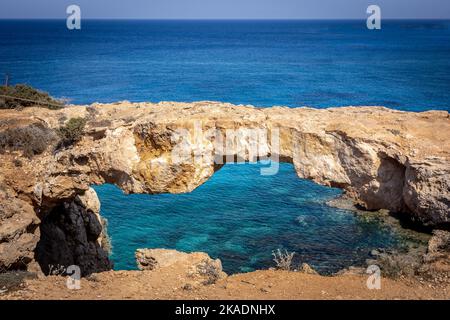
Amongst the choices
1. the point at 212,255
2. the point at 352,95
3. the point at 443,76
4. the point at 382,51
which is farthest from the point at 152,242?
the point at 382,51

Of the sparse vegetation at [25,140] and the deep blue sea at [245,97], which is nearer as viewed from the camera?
the sparse vegetation at [25,140]

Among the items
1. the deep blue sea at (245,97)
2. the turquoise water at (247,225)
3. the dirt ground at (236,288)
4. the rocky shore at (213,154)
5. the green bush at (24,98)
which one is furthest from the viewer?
the deep blue sea at (245,97)

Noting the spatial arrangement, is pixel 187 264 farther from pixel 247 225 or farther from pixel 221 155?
pixel 247 225

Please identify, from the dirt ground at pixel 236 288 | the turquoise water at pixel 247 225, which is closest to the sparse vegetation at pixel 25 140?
the dirt ground at pixel 236 288

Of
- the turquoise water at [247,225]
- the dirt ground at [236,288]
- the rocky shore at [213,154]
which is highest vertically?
the rocky shore at [213,154]

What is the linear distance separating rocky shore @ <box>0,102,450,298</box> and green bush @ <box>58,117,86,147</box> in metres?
0.11

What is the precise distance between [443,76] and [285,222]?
171 feet

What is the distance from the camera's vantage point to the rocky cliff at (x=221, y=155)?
1393 cm

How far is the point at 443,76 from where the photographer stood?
6562 cm

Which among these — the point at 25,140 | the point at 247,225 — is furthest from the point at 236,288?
the point at 247,225

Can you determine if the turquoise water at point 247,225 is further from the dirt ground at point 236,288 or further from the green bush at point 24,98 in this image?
the green bush at point 24,98

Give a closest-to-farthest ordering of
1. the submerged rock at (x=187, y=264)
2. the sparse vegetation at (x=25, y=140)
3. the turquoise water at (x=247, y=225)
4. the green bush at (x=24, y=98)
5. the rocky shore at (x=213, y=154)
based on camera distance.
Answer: the submerged rock at (x=187, y=264), the rocky shore at (x=213, y=154), the sparse vegetation at (x=25, y=140), the green bush at (x=24, y=98), the turquoise water at (x=247, y=225)

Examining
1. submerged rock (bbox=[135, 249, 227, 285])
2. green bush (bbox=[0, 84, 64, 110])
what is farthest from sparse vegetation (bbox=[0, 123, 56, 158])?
submerged rock (bbox=[135, 249, 227, 285])

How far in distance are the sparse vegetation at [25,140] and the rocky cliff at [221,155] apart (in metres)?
0.05
